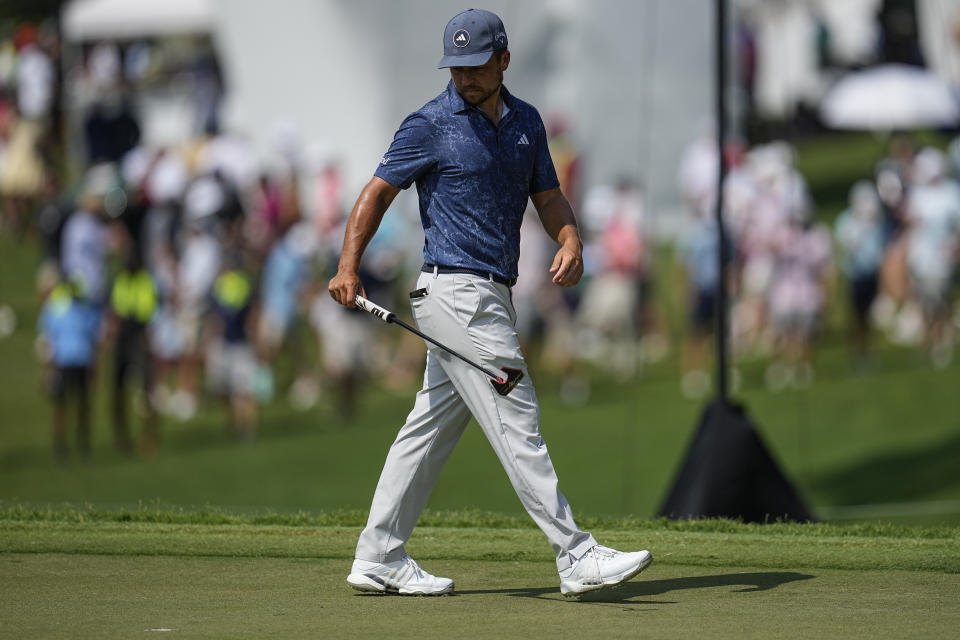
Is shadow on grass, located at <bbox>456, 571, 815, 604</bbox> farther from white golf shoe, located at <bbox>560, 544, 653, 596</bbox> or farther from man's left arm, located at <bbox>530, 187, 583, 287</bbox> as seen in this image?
man's left arm, located at <bbox>530, 187, 583, 287</bbox>

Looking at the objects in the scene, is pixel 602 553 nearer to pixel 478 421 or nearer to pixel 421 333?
pixel 478 421

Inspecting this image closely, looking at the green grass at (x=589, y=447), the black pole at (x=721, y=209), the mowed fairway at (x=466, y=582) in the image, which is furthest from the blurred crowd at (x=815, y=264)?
the mowed fairway at (x=466, y=582)

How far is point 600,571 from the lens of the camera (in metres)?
5.18

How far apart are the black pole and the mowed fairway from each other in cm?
163

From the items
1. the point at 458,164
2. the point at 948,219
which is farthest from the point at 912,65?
the point at 458,164

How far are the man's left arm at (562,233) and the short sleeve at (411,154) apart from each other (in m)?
0.39

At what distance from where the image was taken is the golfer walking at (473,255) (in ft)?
17.3

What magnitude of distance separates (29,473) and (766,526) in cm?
1046

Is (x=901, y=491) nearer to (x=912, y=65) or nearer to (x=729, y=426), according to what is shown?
(x=729, y=426)

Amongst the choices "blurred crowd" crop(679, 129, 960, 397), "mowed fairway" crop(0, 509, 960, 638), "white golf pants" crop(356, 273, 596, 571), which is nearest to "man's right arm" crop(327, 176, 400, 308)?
"white golf pants" crop(356, 273, 596, 571)

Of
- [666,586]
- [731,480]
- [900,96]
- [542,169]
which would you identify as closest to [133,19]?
[900,96]

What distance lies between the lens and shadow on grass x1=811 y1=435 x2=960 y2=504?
15383mm

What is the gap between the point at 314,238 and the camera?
18.3m

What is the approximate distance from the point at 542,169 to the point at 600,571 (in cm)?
126
